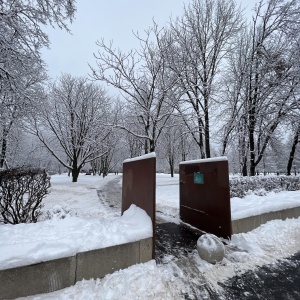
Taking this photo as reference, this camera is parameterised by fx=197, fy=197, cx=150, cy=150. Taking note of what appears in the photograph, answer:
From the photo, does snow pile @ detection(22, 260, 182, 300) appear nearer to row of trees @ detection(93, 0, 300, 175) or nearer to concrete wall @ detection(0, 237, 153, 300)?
concrete wall @ detection(0, 237, 153, 300)

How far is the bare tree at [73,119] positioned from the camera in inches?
757

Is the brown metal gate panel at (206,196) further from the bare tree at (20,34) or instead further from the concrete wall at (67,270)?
the bare tree at (20,34)

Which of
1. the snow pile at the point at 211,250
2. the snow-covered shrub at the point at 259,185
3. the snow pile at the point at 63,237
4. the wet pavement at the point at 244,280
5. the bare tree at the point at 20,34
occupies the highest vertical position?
the bare tree at the point at 20,34

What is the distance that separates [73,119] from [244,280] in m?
20.0

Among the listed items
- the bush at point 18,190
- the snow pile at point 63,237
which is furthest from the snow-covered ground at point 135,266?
the bush at point 18,190

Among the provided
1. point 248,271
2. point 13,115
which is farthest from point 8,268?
point 13,115

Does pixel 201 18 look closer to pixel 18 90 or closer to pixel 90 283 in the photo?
pixel 18 90

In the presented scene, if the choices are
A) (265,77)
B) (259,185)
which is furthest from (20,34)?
(265,77)

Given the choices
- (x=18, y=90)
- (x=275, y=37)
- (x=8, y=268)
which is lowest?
(x=8, y=268)

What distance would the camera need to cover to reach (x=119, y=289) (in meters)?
2.72

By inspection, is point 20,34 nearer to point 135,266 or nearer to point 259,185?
point 135,266

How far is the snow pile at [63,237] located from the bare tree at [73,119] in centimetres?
1557

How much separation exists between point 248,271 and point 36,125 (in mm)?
19127

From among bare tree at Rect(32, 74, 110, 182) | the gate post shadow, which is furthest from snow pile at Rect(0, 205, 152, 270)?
bare tree at Rect(32, 74, 110, 182)
